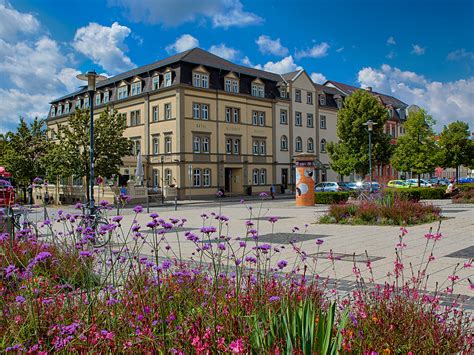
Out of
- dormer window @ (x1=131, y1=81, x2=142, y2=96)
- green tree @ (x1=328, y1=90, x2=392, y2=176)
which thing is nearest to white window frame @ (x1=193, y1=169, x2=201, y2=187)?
dormer window @ (x1=131, y1=81, x2=142, y2=96)

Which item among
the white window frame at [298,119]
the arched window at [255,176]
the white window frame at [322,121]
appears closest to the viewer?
the arched window at [255,176]

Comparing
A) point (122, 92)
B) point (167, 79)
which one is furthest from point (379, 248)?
point (122, 92)

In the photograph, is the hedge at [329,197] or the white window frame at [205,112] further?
the white window frame at [205,112]

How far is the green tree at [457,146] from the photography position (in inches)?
1992

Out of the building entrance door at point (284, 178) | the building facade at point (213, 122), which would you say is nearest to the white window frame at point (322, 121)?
the building facade at point (213, 122)

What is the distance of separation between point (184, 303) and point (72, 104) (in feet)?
204

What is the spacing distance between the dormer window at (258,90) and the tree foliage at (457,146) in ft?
66.1

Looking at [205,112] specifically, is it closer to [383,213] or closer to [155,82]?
[155,82]

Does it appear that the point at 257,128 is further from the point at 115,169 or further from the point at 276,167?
the point at 115,169

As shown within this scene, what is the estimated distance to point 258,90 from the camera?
50938 millimetres

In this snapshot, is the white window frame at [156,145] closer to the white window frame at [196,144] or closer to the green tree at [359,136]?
the white window frame at [196,144]

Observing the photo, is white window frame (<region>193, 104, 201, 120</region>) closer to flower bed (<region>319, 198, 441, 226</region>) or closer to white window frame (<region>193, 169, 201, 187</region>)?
white window frame (<region>193, 169, 201, 187</region>)

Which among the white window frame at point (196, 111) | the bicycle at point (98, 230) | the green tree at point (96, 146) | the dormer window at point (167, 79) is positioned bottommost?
the bicycle at point (98, 230)

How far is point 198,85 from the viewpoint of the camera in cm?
4447
